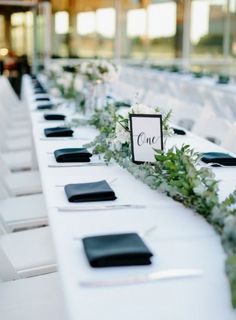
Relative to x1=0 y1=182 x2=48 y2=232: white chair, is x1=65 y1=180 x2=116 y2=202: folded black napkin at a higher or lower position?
higher

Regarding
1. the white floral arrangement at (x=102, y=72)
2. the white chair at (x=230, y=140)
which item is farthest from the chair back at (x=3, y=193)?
the white floral arrangement at (x=102, y=72)

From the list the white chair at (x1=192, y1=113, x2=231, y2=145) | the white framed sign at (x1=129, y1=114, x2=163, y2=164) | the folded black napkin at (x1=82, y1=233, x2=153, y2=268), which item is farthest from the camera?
the white chair at (x1=192, y1=113, x2=231, y2=145)

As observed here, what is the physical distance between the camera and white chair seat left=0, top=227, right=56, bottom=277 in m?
2.14

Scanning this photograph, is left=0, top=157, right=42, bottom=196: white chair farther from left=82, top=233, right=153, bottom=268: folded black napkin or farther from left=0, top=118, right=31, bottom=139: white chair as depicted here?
left=82, top=233, right=153, bottom=268: folded black napkin

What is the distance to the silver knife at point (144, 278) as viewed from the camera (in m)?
1.26

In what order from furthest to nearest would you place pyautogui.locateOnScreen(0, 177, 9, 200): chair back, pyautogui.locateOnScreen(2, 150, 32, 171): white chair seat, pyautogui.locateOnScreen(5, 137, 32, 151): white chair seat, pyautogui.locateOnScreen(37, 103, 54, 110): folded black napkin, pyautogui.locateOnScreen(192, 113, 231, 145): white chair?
1. pyautogui.locateOnScreen(37, 103, 54, 110): folded black napkin
2. pyautogui.locateOnScreen(5, 137, 32, 151): white chair seat
3. pyautogui.locateOnScreen(2, 150, 32, 171): white chair seat
4. pyautogui.locateOnScreen(192, 113, 231, 145): white chair
5. pyautogui.locateOnScreen(0, 177, 9, 200): chair back

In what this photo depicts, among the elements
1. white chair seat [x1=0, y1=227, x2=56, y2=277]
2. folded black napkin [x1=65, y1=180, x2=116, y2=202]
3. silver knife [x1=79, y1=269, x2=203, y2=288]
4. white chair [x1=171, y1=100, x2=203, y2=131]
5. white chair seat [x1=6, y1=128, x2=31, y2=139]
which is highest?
folded black napkin [x1=65, y1=180, x2=116, y2=202]

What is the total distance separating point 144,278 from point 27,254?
1.07 m

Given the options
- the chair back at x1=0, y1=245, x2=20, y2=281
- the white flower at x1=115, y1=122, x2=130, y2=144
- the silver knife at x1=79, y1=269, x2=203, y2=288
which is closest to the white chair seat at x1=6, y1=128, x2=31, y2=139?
the white flower at x1=115, y1=122, x2=130, y2=144

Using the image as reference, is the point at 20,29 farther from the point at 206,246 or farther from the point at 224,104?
the point at 206,246

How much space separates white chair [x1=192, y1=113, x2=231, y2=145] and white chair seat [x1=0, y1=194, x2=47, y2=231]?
131cm

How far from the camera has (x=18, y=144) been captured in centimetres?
486

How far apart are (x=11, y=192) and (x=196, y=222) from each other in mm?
1784

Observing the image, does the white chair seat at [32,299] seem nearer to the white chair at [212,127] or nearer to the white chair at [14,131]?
the white chair at [212,127]
